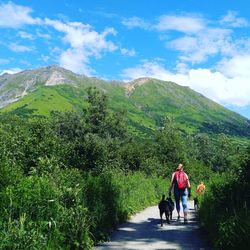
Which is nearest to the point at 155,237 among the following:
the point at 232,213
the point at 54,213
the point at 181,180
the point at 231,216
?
the point at 232,213

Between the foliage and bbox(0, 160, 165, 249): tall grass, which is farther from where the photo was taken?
the foliage

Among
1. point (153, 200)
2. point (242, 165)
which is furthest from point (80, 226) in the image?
point (153, 200)

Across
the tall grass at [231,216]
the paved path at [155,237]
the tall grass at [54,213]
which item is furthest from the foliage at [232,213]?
the tall grass at [54,213]

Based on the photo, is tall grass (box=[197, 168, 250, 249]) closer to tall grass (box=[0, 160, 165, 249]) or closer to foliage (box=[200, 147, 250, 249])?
foliage (box=[200, 147, 250, 249])

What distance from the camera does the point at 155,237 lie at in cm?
1221

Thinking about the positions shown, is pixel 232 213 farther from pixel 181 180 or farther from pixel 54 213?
pixel 181 180

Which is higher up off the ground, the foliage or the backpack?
the backpack

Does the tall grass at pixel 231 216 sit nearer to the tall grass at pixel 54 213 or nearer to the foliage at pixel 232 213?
the foliage at pixel 232 213

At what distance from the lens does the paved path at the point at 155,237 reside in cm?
1091

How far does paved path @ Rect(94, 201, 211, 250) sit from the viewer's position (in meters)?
10.9

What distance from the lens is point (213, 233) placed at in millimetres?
10914

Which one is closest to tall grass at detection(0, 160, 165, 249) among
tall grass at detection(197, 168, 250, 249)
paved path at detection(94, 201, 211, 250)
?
paved path at detection(94, 201, 211, 250)

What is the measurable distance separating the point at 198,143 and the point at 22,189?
16197cm

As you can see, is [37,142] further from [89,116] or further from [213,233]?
[89,116]
